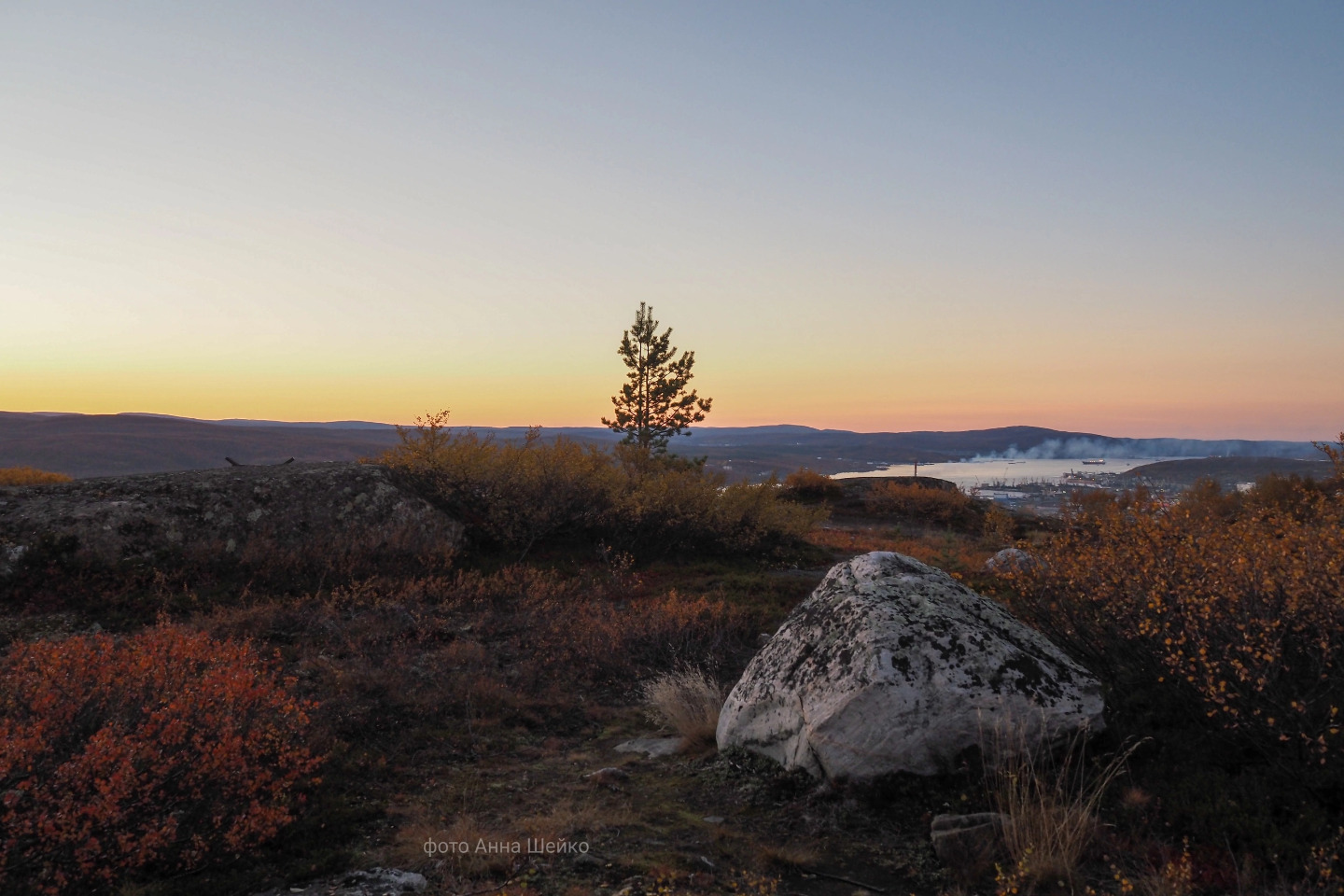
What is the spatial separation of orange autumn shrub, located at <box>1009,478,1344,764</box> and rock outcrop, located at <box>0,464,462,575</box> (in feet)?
34.1

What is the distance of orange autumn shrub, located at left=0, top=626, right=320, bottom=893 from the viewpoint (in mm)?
3395

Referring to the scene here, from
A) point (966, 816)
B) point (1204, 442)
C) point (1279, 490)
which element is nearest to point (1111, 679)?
point (966, 816)

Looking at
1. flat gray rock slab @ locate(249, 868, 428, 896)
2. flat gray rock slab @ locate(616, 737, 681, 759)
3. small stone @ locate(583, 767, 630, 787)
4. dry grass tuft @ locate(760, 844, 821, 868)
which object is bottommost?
flat gray rock slab @ locate(616, 737, 681, 759)

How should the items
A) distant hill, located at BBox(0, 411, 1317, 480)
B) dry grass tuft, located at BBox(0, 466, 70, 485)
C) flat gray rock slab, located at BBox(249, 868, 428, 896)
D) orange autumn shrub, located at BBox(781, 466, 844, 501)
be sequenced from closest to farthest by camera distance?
flat gray rock slab, located at BBox(249, 868, 428, 896) < dry grass tuft, located at BBox(0, 466, 70, 485) < orange autumn shrub, located at BBox(781, 466, 844, 501) < distant hill, located at BBox(0, 411, 1317, 480)

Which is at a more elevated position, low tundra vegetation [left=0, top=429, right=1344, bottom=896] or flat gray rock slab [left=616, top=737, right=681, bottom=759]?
low tundra vegetation [left=0, top=429, right=1344, bottom=896]

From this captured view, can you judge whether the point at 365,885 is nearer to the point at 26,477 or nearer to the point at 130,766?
the point at 130,766

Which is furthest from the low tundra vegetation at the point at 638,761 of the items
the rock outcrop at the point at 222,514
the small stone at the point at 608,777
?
the rock outcrop at the point at 222,514

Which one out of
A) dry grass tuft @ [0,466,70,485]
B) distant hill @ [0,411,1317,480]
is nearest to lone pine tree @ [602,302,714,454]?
distant hill @ [0,411,1317,480]

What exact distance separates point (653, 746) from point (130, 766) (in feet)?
12.4

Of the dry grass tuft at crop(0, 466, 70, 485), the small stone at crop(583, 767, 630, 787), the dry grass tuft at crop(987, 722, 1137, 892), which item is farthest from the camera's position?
the dry grass tuft at crop(0, 466, 70, 485)

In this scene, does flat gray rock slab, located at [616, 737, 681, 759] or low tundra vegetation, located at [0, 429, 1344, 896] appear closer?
low tundra vegetation, located at [0, 429, 1344, 896]

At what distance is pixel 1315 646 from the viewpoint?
4496mm

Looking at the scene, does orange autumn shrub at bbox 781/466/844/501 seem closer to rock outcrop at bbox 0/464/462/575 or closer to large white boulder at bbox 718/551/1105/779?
rock outcrop at bbox 0/464/462/575

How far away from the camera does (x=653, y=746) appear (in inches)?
239
